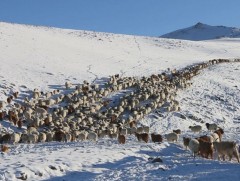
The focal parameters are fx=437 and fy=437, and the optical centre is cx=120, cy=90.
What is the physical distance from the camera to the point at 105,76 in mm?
46750

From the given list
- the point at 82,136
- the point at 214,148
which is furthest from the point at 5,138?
the point at 214,148

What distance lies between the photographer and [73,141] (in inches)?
906

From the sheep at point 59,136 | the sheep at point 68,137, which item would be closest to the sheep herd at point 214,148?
the sheep at point 68,137

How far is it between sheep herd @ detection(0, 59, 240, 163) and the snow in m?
0.90

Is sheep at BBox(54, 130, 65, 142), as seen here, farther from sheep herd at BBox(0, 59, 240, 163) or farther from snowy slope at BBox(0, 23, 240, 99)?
snowy slope at BBox(0, 23, 240, 99)

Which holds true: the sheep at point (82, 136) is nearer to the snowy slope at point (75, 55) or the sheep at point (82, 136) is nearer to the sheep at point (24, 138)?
the sheep at point (24, 138)

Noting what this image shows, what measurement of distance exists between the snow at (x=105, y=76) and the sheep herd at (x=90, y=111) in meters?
0.90

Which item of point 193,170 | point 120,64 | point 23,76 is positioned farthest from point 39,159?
point 120,64

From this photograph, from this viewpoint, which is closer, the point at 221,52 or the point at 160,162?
the point at 160,162

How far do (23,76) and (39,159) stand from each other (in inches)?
988

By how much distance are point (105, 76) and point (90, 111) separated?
15721mm

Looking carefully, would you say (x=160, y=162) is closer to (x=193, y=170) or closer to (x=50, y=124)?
(x=193, y=170)

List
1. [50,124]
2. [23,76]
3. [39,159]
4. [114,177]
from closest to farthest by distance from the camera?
[114,177] → [39,159] → [50,124] → [23,76]

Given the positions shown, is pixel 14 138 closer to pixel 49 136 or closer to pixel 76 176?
pixel 49 136
